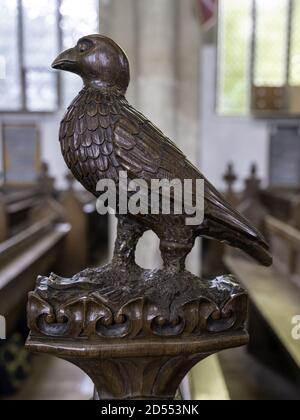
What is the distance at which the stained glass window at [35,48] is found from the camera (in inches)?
302

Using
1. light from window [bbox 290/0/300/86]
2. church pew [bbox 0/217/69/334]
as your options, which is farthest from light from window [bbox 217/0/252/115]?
church pew [bbox 0/217/69/334]

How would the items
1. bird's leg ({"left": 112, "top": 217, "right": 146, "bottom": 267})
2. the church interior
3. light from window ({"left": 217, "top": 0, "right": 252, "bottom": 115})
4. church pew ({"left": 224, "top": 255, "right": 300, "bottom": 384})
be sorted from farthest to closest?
light from window ({"left": 217, "top": 0, "right": 252, "bottom": 115}) < the church interior < church pew ({"left": 224, "top": 255, "right": 300, "bottom": 384}) < bird's leg ({"left": 112, "top": 217, "right": 146, "bottom": 267})

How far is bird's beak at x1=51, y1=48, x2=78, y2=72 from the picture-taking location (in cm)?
86

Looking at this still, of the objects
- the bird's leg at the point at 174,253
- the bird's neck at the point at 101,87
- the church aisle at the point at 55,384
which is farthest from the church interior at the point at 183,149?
the bird's neck at the point at 101,87

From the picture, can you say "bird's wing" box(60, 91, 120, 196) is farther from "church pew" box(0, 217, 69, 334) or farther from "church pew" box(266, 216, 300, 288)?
"church pew" box(266, 216, 300, 288)

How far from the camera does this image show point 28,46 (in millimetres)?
7773

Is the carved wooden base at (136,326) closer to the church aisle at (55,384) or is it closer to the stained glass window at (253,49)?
the church aisle at (55,384)

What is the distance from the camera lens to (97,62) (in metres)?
0.85

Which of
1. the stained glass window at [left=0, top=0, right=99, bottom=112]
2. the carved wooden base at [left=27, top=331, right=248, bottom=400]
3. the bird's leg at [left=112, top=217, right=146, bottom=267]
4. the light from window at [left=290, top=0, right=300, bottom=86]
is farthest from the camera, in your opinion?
the stained glass window at [left=0, top=0, right=99, bottom=112]

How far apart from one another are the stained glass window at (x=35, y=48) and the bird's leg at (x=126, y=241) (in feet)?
23.5

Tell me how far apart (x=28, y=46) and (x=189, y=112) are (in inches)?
204

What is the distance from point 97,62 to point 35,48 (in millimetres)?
7527
